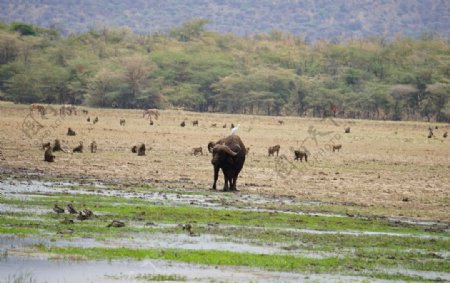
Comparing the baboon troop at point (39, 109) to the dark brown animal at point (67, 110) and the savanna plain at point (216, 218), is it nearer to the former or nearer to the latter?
the dark brown animal at point (67, 110)

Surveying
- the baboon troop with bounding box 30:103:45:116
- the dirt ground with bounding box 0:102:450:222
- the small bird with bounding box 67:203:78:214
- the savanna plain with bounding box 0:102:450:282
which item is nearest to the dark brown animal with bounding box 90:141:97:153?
the savanna plain with bounding box 0:102:450:282

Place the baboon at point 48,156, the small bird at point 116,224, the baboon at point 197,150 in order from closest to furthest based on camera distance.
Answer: the small bird at point 116,224
the baboon at point 48,156
the baboon at point 197,150

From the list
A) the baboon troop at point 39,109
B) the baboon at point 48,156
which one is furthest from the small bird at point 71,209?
the baboon troop at point 39,109

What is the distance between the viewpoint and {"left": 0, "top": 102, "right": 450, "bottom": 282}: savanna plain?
47.8 ft

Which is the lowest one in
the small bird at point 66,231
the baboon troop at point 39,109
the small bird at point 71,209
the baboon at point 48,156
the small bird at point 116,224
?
the small bird at point 66,231

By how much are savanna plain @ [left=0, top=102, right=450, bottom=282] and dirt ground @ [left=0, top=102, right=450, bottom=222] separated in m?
0.09

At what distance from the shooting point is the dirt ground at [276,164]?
25.7 metres

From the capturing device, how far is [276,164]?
Answer: 109ft

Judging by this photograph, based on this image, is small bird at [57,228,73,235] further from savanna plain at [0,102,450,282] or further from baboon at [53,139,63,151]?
baboon at [53,139,63,151]

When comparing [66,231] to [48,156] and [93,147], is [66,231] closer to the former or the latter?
[48,156]

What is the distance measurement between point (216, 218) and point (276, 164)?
14008 millimetres

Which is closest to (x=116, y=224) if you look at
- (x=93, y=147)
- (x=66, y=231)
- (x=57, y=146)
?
(x=66, y=231)

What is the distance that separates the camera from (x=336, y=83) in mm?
102750

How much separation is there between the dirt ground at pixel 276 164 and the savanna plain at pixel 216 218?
0.28 ft
